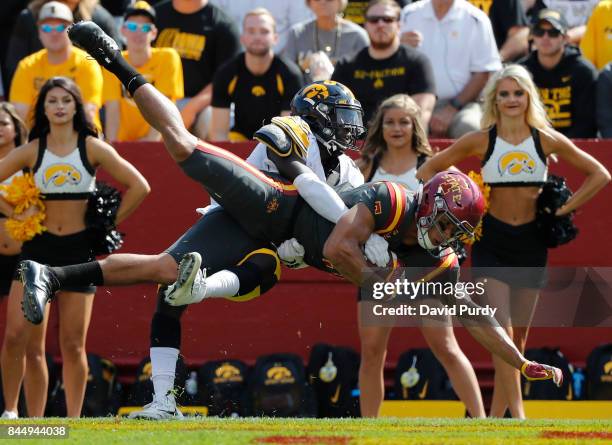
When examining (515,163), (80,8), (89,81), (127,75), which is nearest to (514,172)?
(515,163)

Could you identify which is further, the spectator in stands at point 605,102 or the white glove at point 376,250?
the spectator in stands at point 605,102

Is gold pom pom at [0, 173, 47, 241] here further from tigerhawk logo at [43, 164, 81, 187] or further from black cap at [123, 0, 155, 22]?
black cap at [123, 0, 155, 22]

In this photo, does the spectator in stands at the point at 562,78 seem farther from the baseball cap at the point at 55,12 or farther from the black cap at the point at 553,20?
the baseball cap at the point at 55,12

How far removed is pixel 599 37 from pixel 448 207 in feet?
16.3

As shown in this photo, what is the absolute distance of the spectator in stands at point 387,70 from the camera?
11211 millimetres

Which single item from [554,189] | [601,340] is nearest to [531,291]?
[554,189]

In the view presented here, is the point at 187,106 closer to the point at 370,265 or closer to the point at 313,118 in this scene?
the point at 313,118

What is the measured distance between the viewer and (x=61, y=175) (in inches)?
397

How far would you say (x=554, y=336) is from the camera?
11156mm

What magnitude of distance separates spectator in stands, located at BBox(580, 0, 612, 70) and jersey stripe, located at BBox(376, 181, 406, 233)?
4771 millimetres

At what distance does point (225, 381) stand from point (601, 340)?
302cm

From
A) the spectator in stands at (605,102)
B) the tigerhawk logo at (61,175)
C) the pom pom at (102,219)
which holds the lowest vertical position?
the pom pom at (102,219)

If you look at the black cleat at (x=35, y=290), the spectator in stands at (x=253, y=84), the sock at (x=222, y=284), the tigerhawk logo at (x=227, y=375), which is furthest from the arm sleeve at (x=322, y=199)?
the spectator in stands at (x=253, y=84)

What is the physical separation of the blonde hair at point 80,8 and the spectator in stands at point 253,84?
134cm
